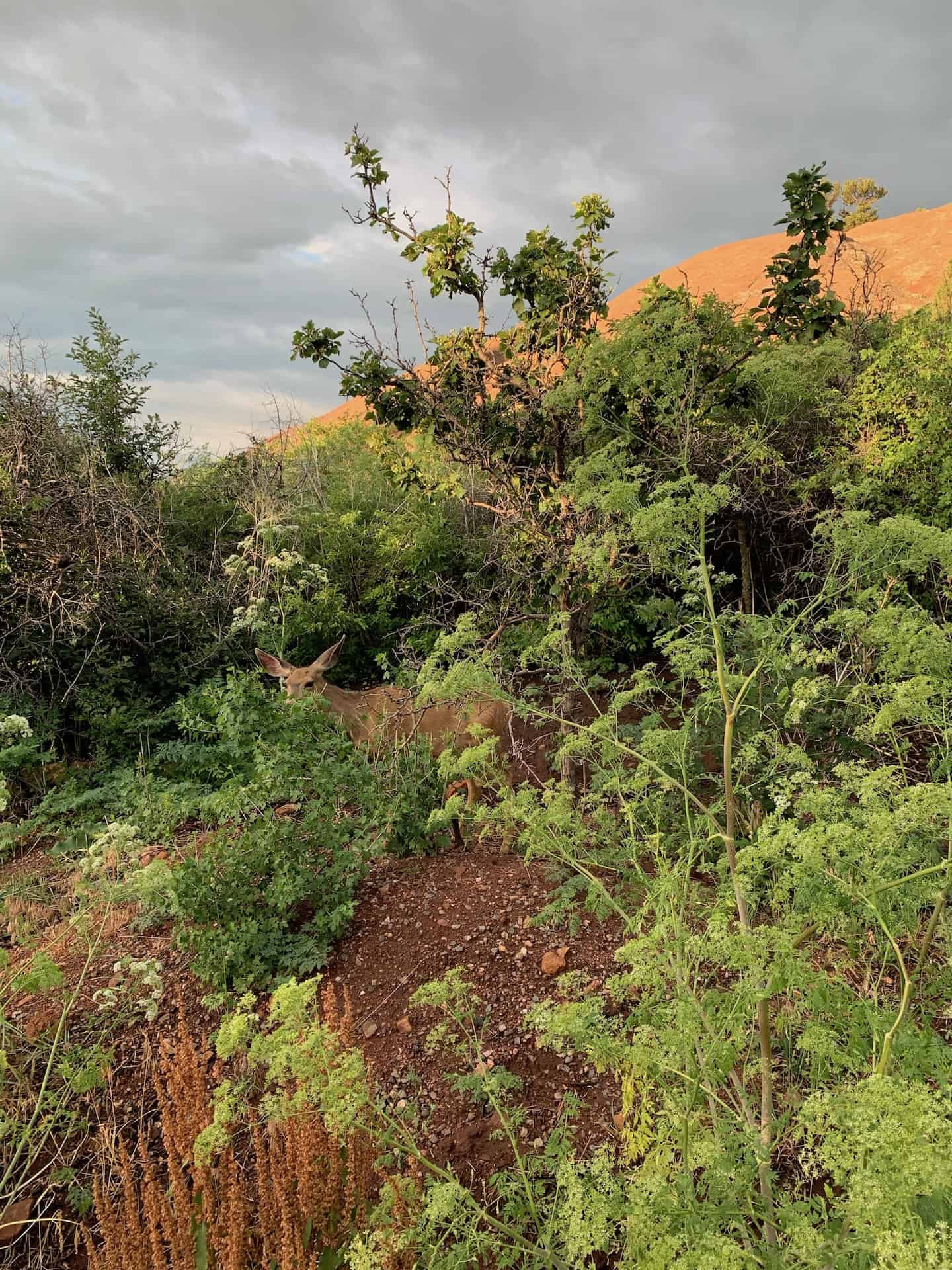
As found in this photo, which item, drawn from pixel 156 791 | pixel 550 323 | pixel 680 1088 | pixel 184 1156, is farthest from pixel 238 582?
pixel 680 1088

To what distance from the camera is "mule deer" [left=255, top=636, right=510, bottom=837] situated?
5367 millimetres

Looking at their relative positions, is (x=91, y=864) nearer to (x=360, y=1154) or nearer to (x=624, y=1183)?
(x=360, y=1154)

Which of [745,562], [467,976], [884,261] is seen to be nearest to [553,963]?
[467,976]

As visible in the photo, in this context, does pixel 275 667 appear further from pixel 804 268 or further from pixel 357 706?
pixel 804 268

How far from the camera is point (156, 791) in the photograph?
19.7 feet

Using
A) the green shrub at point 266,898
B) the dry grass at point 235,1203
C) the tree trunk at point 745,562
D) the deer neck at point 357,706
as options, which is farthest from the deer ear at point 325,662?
the dry grass at point 235,1203

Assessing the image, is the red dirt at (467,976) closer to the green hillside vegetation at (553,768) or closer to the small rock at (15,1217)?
the green hillside vegetation at (553,768)

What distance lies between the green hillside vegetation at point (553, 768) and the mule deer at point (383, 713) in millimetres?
285

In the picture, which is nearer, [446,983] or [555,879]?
[446,983]

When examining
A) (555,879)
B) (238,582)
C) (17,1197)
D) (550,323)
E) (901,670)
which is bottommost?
(17,1197)

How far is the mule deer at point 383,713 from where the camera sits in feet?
17.6

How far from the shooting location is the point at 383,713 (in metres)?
5.37

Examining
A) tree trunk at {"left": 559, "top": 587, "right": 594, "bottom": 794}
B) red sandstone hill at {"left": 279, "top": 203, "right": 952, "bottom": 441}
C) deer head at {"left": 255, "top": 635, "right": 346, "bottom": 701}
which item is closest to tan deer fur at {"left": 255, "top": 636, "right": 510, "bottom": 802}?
deer head at {"left": 255, "top": 635, "right": 346, "bottom": 701}

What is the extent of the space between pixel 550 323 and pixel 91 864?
14.3ft
